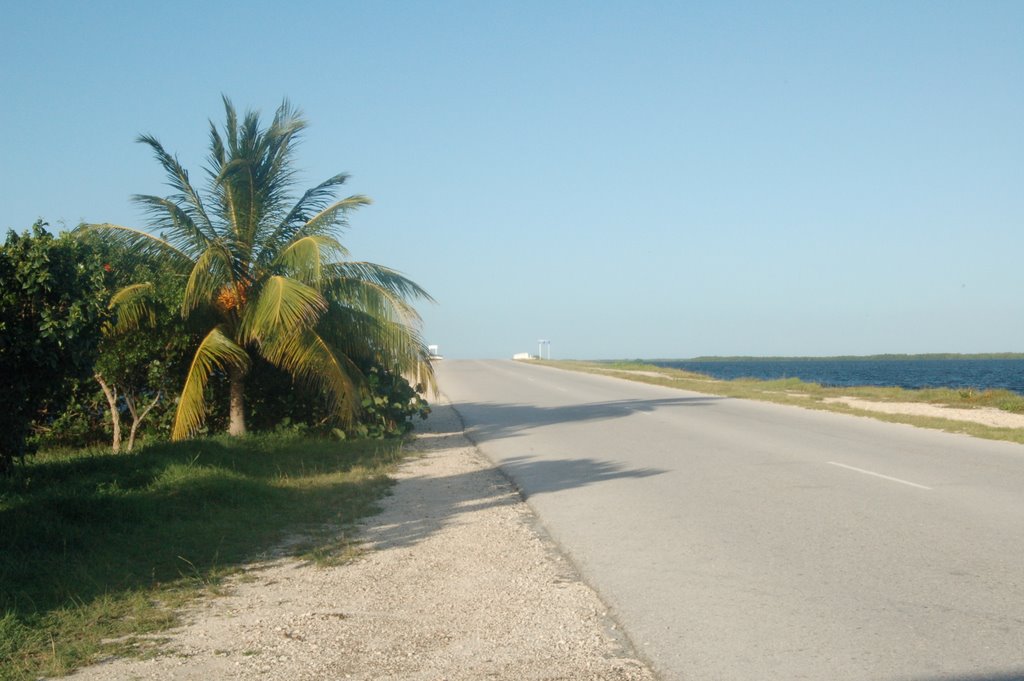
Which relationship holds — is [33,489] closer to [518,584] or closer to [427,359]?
[518,584]

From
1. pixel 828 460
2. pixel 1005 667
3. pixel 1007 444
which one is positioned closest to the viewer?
pixel 1005 667

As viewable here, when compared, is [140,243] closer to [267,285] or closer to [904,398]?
[267,285]

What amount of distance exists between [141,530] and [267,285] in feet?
20.1

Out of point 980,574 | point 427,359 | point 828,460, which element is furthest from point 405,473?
point 980,574

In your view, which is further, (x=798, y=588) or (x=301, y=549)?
(x=301, y=549)

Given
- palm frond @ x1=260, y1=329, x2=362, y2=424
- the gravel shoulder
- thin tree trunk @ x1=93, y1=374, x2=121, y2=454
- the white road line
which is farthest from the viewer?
thin tree trunk @ x1=93, y1=374, x2=121, y2=454

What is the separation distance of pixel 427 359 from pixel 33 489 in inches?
293

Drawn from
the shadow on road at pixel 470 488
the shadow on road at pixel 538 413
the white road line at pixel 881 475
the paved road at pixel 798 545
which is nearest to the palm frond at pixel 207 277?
the shadow on road at pixel 470 488

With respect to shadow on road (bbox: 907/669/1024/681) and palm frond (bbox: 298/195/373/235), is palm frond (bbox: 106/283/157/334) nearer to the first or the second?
palm frond (bbox: 298/195/373/235)

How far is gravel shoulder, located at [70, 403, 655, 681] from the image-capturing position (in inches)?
206

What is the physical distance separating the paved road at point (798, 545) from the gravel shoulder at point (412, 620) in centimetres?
36

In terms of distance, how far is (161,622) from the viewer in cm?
614

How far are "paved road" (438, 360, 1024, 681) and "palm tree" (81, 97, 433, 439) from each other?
2.97 meters

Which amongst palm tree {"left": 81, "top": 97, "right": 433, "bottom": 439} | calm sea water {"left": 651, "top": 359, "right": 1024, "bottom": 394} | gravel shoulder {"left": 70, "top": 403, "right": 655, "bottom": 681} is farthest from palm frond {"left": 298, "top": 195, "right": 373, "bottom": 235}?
calm sea water {"left": 651, "top": 359, "right": 1024, "bottom": 394}
